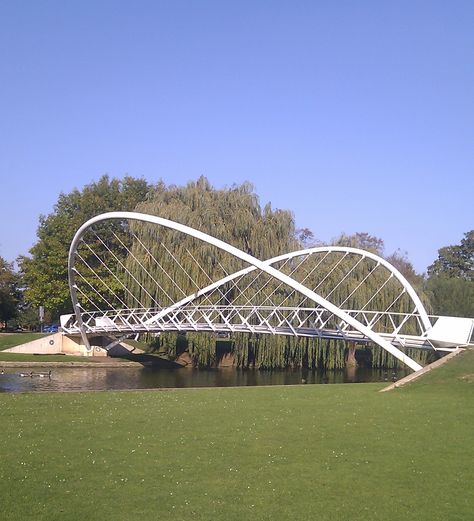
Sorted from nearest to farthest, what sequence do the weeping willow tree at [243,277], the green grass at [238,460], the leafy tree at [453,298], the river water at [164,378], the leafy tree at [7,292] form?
the green grass at [238,460], the river water at [164,378], the weeping willow tree at [243,277], the leafy tree at [453,298], the leafy tree at [7,292]

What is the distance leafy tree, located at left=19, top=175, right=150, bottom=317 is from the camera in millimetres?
47684

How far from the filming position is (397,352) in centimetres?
2534

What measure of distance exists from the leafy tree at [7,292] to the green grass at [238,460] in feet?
140

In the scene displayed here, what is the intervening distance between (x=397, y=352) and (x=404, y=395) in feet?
24.1

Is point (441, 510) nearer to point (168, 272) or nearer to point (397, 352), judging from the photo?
point (397, 352)

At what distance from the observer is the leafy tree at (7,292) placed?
187 ft

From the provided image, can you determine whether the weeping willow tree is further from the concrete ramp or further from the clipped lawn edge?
the clipped lawn edge

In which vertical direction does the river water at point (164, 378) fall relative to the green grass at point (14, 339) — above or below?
below

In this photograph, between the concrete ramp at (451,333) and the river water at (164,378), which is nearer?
the concrete ramp at (451,333)

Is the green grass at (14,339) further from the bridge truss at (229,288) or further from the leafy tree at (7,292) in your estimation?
the leafy tree at (7,292)

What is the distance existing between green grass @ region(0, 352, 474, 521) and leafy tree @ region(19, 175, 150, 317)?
3179 cm

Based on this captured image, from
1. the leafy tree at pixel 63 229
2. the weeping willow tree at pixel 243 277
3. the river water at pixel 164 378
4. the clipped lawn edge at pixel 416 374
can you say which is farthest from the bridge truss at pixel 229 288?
the clipped lawn edge at pixel 416 374

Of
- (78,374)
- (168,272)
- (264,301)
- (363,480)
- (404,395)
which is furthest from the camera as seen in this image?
(168,272)

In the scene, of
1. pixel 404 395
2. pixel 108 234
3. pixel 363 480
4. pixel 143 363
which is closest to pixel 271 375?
pixel 143 363
